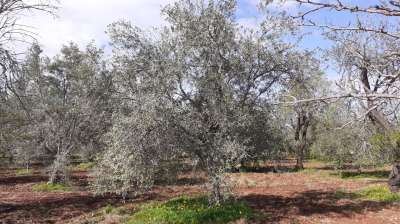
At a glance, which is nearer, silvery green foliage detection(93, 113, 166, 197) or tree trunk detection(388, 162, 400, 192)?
silvery green foliage detection(93, 113, 166, 197)

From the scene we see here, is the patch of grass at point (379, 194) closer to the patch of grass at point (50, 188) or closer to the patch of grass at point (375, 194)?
the patch of grass at point (375, 194)

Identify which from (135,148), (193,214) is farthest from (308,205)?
(135,148)

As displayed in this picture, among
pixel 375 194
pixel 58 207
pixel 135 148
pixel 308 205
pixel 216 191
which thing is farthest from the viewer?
pixel 375 194

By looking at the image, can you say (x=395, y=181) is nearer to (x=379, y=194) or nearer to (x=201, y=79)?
(x=379, y=194)

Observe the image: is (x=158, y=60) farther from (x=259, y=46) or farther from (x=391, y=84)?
(x=391, y=84)

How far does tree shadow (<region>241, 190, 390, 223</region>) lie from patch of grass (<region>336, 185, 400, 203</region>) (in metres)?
0.36

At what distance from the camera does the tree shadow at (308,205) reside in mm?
17781

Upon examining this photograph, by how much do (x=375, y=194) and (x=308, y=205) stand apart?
15.4ft

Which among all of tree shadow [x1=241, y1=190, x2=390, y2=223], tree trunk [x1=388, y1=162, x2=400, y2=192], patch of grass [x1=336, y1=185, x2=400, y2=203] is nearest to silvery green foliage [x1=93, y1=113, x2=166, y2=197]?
tree shadow [x1=241, y1=190, x2=390, y2=223]

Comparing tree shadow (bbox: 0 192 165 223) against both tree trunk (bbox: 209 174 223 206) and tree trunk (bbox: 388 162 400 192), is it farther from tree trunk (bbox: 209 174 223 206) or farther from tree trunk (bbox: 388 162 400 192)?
tree trunk (bbox: 388 162 400 192)

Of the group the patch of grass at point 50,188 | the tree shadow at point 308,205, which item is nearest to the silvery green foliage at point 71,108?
the patch of grass at point 50,188

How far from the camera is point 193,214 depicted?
1622 centimetres

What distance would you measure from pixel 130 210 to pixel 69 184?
1252cm

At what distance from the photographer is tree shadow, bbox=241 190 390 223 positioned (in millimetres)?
17781
